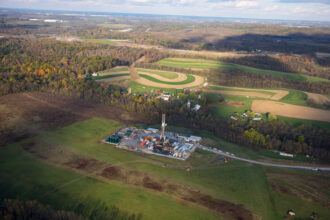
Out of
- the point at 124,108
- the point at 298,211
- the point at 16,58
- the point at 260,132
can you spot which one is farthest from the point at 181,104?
the point at 16,58

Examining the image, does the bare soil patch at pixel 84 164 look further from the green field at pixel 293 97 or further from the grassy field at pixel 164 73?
the grassy field at pixel 164 73

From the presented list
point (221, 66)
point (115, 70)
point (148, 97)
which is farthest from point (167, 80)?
point (221, 66)

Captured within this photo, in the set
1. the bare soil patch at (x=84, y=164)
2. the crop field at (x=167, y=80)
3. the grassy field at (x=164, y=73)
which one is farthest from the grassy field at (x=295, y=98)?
the bare soil patch at (x=84, y=164)

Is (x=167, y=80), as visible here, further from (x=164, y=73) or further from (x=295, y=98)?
(x=295, y=98)

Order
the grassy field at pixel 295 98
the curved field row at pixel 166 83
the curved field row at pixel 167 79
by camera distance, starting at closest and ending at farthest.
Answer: the grassy field at pixel 295 98 → the curved field row at pixel 166 83 → the curved field row at pixel 167 79

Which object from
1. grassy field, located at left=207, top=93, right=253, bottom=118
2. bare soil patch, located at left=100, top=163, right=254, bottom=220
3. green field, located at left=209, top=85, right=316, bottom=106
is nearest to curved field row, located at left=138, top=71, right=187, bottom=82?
green field, located at left=209, top=85, right=316, bottom=106

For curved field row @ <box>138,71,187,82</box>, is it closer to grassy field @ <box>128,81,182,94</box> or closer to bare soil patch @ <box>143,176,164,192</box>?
grassy field @ <box>128,81,182,94</box>
